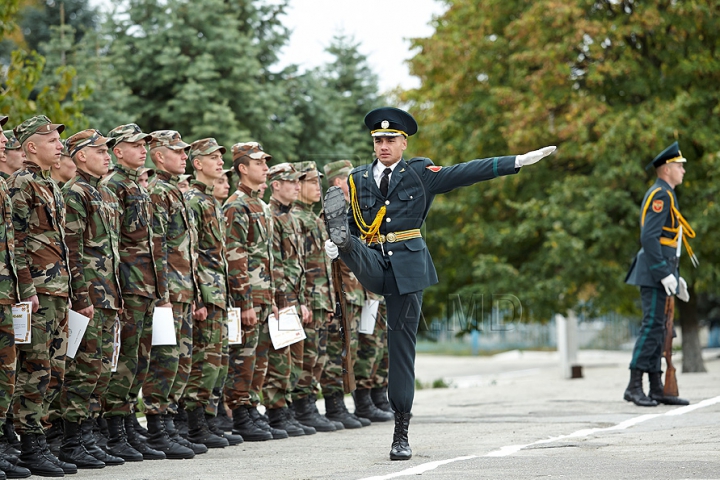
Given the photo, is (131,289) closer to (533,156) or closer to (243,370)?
(243,370)

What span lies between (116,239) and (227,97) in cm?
997

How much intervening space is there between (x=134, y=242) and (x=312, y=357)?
9.19ft

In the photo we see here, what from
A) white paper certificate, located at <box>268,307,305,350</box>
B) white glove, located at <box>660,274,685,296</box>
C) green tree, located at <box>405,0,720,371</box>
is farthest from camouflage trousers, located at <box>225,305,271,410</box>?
green tree, located at <box>405,0,720,371</box>

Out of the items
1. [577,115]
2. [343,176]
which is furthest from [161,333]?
[577,115]

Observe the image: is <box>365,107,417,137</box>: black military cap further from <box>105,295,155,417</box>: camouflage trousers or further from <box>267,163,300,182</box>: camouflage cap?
<box>267,163,300,182</box>: camouflage cap

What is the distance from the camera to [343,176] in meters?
11.5

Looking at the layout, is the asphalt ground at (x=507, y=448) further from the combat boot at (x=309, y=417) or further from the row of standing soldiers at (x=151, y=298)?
the row of standing soldiers at (x=151, y=298)

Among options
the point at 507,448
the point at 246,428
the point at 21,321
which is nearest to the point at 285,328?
the point at 246,428

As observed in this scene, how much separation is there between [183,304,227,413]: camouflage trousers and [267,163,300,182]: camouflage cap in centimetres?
203

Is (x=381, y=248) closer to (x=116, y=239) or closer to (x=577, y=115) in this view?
(x=116, y=239)

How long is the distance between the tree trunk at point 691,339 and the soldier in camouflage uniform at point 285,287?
9847 mm

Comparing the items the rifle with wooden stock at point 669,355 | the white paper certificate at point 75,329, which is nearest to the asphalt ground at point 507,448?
the rifle with wooden stock at point 669,355

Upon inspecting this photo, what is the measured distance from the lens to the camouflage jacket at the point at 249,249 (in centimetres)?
980

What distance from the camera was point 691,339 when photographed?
62.0 feet
